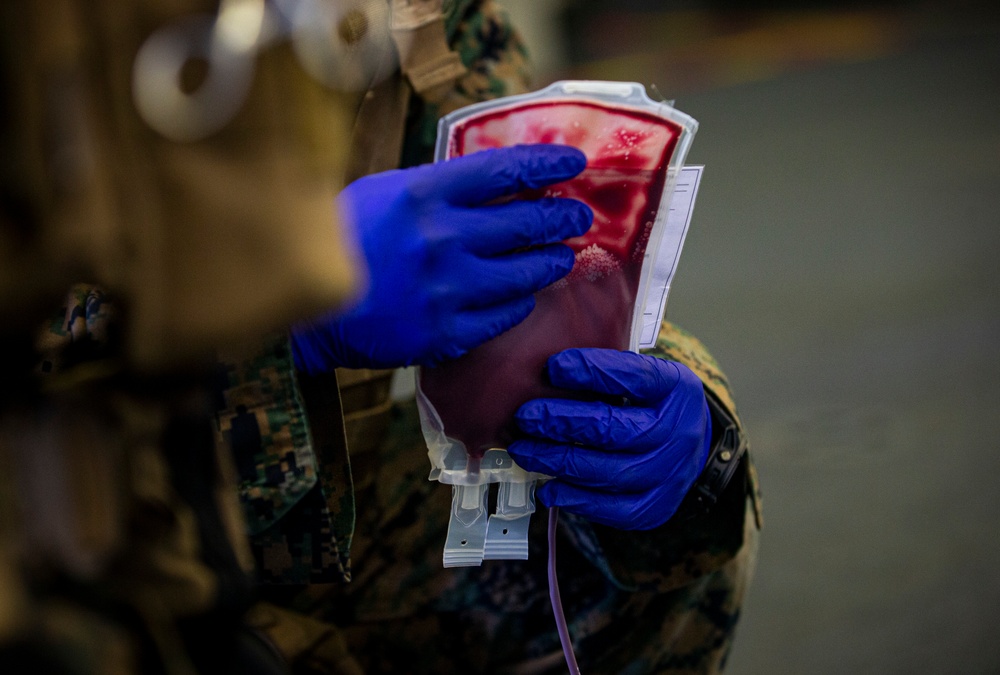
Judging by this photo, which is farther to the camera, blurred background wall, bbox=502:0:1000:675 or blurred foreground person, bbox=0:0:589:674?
blurred background wall, bbox=502:0:1000:675

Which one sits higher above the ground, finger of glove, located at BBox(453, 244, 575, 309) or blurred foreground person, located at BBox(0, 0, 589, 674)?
blurred foreground person, located at BBox(0, 0, 589, 674)

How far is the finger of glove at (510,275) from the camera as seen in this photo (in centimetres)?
66

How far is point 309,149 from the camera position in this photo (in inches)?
13.3

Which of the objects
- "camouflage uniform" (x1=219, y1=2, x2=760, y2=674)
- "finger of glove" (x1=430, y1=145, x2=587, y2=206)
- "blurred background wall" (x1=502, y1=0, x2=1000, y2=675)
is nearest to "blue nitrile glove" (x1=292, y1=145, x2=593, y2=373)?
"finger of glove" (x1=430, y1=145, x2=587, y2=206)

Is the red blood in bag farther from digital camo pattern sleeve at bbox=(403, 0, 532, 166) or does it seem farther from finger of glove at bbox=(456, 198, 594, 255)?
digital camo pattern sleeve at bbox=(403, 0, 532, 166)

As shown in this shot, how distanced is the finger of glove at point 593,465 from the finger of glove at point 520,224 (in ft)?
0.57

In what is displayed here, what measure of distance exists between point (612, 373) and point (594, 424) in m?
0.05

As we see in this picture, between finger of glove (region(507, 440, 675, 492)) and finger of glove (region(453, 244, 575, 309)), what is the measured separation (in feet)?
0.44

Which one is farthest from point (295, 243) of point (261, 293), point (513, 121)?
point (513, 121)

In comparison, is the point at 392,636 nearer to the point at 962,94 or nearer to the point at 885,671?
the point at 885,671

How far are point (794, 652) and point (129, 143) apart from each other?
4.07 feet

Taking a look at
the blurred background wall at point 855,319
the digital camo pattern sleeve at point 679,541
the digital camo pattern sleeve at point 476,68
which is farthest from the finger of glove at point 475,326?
the blurred background wall at point 855,319

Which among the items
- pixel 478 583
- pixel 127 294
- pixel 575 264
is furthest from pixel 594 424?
pixel 127 294

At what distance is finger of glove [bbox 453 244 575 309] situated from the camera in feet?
2.16
